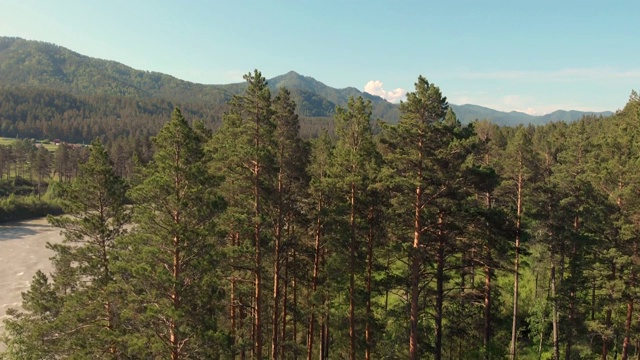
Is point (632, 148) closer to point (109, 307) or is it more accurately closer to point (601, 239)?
point (601, 239)

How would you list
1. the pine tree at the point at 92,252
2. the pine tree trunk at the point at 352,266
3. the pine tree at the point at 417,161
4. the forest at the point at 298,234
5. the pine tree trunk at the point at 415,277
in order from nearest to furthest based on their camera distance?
the forest at the point at 298,234 < the pine tree at the point at 417,161 < the pine tree at the point at 92,252 < the pine tree trunk at the point at 415,277 < the pine tree trunk at the point at 352,266

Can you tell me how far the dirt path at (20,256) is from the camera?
43684 mm

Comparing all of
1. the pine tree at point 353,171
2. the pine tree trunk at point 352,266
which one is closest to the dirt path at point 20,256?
the pine tree trunk at point 352,266

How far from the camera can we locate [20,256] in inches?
2249

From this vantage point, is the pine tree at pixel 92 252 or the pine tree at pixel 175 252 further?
the pine tree at pixel 92 252

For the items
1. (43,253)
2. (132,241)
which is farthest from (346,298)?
(43,253)

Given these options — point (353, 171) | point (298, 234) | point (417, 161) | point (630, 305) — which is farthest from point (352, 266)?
point (630, 305)

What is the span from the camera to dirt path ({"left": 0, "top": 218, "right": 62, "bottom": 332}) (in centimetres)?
4368

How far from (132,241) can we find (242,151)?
219 inches

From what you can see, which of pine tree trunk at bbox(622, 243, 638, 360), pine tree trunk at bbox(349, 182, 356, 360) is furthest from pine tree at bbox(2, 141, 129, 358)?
pine tree trunk at bbox(622, 243, 638, 360)

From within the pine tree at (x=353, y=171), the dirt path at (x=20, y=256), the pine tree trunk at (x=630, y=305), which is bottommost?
the dirt path at (x=20, y=256)

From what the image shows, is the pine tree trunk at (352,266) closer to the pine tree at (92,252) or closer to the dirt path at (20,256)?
the pine tree at (92,252)

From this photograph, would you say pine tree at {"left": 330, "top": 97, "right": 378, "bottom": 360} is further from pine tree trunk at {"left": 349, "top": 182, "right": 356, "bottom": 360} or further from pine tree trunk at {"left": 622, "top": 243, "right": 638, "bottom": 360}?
pine tree trunk at {"left": 622, "top": 243, "right": 638, "bottom": 360}

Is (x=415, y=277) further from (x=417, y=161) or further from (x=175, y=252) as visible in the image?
(x=175, y=252)
